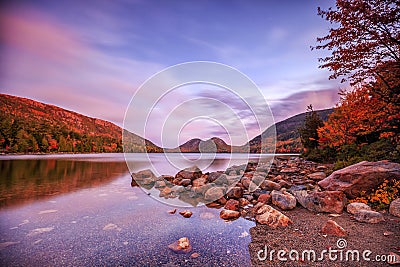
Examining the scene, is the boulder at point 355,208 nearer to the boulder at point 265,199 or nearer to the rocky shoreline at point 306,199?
the rocky shoreline at point 306,199

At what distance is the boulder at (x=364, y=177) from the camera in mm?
7125

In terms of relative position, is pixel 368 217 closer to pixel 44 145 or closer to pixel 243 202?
pixel 243 202

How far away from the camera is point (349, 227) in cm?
496

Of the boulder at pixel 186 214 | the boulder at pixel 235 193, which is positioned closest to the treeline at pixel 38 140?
the boulder at pixel 186 214

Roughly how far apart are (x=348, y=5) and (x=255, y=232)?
8902 mm

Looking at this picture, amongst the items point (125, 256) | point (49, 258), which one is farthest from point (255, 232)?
point (49, 258)

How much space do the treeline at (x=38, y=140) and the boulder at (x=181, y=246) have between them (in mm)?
96695

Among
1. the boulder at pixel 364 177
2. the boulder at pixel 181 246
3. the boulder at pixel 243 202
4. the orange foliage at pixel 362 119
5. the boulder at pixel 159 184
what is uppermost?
the orange foliage at pixel 362 119

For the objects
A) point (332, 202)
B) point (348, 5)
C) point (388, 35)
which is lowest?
point (332, 202)

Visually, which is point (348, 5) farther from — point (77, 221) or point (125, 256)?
point (77, 221)

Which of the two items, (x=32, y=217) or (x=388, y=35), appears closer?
(x=32, y=217)

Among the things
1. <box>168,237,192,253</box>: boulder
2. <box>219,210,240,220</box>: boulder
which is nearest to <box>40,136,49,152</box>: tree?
<box>219,210,240,220</box>: boulder

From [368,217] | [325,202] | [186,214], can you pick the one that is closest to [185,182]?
[186,214]

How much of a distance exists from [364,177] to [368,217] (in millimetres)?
2685
